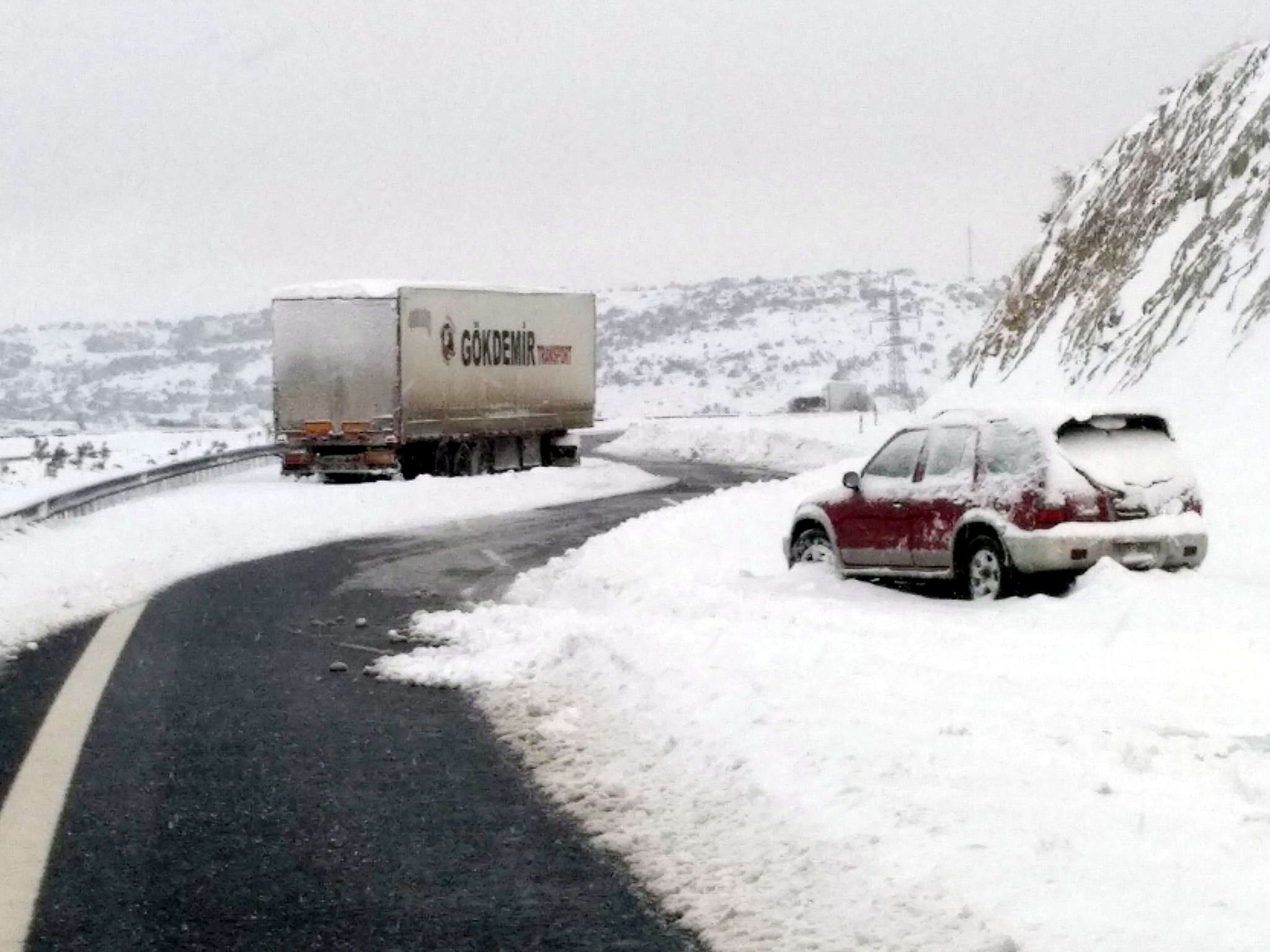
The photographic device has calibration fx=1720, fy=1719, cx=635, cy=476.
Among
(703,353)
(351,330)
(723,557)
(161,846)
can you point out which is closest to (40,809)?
(161,846)

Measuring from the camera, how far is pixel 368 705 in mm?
10055

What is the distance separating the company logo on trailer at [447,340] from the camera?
106 feet

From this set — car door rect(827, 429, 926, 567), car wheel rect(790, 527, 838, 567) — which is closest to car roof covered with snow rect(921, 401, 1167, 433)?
car door rect(827, 429, 926, 567)

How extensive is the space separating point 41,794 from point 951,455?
8.65m

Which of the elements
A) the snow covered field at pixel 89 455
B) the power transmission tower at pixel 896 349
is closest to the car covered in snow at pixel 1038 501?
the snow covered field at pixel 89 455

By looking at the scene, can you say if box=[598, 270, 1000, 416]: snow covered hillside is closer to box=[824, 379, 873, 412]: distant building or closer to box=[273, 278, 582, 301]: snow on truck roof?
box=[824, 379, 873, 412]: distant building

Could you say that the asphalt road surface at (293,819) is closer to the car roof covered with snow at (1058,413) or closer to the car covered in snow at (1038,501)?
the car covered in snow at (1038,501)

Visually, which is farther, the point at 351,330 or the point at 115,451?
the point at 115,451

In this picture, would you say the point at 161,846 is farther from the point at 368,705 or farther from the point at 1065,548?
the point at 1065,548

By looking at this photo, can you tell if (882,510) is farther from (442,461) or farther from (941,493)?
(442,461)

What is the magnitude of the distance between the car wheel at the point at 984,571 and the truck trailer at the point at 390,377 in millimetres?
18456

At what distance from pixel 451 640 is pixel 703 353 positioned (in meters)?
116

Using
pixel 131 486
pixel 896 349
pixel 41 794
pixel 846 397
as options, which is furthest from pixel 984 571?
pixel 896 349

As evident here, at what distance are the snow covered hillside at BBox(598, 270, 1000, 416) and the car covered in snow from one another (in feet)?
241
